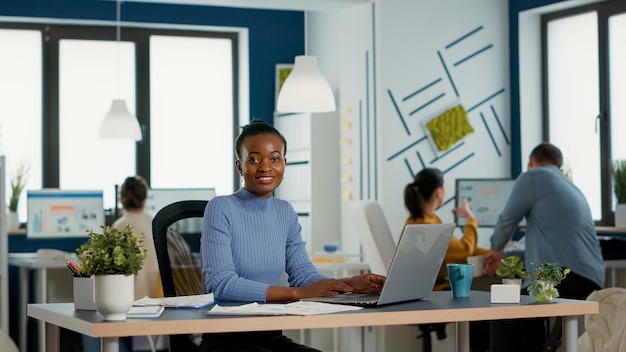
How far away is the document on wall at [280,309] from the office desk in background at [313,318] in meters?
0.03

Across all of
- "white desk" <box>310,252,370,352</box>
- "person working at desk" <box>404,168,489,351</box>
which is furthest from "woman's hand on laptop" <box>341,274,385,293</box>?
"white desk" <box>310,252,370,352</box>

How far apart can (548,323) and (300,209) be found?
2339 mm

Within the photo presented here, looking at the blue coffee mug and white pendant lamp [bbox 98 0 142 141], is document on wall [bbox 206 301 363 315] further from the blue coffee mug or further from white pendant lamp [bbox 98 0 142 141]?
white pendant lamp [bbox 98 0 142 141]

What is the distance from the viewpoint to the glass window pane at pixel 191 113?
830 centimetres

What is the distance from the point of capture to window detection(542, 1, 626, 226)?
265 inches

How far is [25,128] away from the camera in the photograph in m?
7.93

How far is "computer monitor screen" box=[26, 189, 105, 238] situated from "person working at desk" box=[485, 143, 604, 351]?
10.2ft

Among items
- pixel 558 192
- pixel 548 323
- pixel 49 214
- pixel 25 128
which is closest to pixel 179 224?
pixel 558 192

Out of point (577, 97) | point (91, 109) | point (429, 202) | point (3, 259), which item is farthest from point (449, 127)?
point (3, 259)

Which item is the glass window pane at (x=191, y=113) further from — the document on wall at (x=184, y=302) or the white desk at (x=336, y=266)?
the document on wall at (x=184, y=302)

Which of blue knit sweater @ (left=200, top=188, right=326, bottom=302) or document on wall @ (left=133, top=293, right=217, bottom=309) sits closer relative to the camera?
document on wall @ (left=133, top=293, right=217, bottom=309)

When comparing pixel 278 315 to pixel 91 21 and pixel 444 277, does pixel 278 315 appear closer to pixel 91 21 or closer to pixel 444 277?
pixel 444 277

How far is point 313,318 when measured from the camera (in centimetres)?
232

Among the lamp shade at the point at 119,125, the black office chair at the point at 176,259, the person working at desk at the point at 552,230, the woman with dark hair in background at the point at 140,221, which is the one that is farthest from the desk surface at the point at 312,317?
the lamp shade at the point at 119,125
